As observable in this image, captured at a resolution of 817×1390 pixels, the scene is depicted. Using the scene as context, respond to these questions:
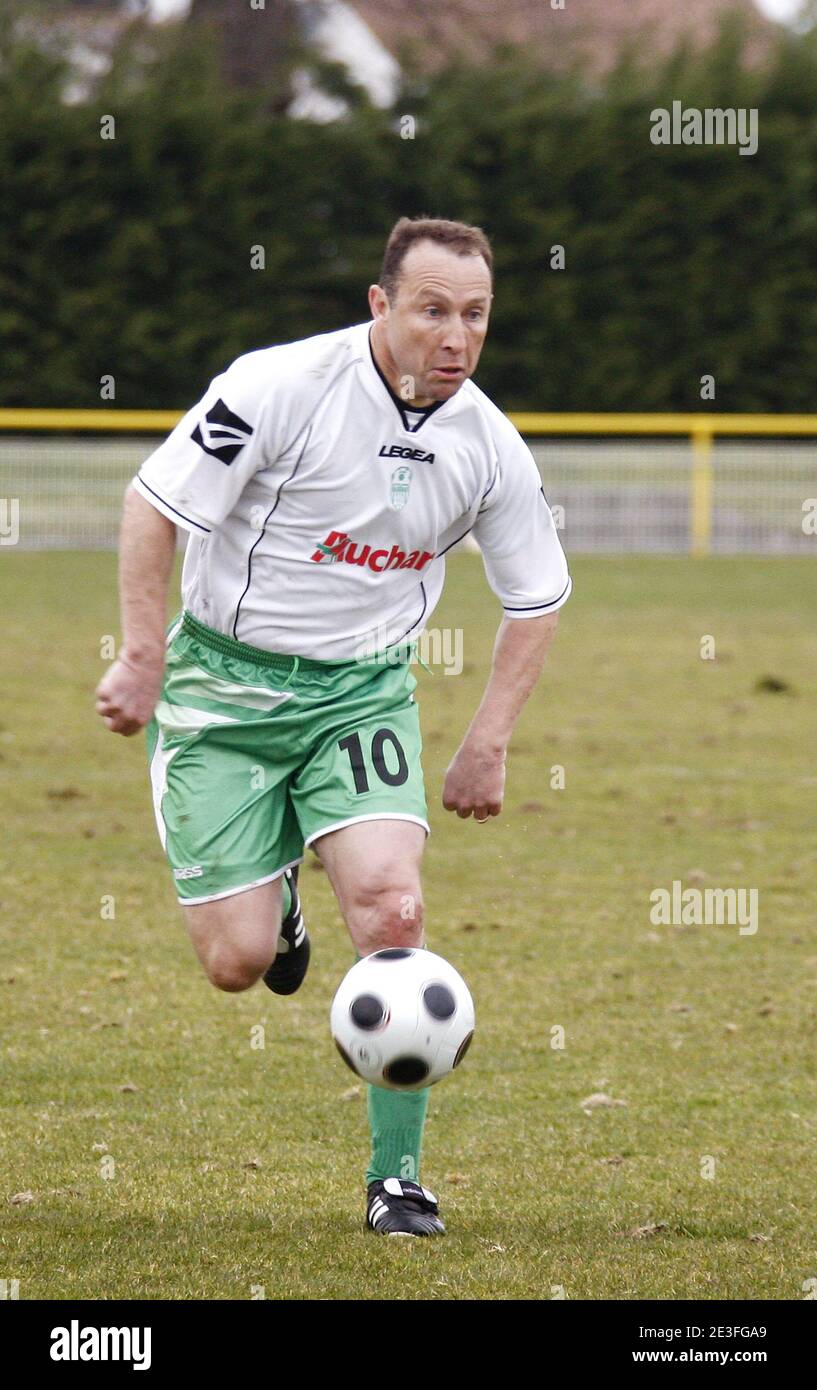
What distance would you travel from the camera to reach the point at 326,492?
457cm

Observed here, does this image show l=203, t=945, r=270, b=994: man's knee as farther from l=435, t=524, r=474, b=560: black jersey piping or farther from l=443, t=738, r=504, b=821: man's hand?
l=435, t=524, r=474, b=560: black jersey piping

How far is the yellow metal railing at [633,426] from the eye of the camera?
2178 centimetres

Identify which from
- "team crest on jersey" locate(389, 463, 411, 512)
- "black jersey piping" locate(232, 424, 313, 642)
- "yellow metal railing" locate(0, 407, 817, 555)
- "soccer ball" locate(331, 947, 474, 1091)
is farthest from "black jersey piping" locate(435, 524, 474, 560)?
"yellow metal railing" locate(0, 407, 817, 555)

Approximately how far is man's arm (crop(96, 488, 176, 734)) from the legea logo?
0.38m

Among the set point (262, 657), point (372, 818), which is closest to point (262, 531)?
point (262, 657)

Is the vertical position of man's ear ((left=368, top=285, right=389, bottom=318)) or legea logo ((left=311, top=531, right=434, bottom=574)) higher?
man's ear ((left=368, top=285, right=389, bottom=318))

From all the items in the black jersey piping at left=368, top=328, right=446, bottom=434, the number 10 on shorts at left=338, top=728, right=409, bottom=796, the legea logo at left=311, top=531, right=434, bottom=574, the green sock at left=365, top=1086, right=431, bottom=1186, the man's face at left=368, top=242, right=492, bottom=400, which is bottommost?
the green sock at left=365, top=1086, right=431, bottom=1186

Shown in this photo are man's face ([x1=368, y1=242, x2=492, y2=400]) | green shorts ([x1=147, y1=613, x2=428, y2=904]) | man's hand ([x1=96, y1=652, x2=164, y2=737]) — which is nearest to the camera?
man's hand ([x1=96, y1=652, x2=164, y2=737])

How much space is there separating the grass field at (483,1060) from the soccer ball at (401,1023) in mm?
409

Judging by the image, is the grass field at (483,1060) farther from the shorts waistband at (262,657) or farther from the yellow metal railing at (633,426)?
the yellow metal railing at (633,426)

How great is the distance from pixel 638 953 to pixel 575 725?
16.7 feet

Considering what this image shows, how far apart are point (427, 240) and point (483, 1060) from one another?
8.52 ft

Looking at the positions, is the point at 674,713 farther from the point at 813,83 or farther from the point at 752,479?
the point at 813,83

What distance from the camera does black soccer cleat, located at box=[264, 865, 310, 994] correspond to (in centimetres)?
534
